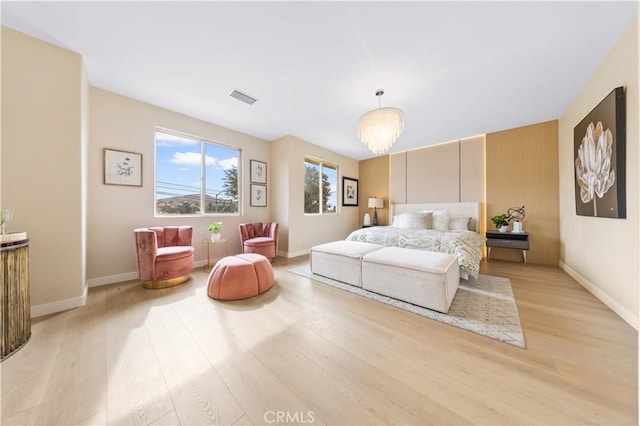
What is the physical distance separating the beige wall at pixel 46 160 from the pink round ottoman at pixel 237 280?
52.5 inches

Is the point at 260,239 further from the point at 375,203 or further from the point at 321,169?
the point at 375,203

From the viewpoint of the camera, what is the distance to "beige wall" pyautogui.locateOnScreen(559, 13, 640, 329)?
1.76 meters

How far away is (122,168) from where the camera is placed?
2.89 meters

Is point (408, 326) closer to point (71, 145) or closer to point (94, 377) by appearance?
point (94, 377)

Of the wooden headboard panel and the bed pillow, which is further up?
the wooden headboard panel

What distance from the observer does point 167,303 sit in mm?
2225

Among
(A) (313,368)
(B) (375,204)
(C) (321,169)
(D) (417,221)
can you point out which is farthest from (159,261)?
(B) (375,204)

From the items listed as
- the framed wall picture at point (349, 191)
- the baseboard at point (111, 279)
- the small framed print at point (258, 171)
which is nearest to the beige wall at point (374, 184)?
the framed wall picture at point (349, 191)

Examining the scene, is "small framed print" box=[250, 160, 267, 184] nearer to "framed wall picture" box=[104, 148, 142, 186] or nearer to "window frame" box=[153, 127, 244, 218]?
"window frame" box=[153, 127, 244, 218]

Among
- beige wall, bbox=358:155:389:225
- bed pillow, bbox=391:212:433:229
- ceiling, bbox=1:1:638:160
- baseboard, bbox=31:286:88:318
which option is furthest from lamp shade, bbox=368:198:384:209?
baseboard, bbox=31:286:88:318

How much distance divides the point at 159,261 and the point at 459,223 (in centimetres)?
508

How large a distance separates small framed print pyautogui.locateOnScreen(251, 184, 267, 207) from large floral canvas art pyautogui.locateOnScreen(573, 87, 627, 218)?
482cm

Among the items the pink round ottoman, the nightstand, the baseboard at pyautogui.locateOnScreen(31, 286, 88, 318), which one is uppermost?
the nightstand

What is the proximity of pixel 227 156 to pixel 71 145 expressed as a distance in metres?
2.17
